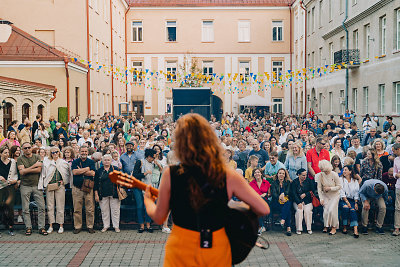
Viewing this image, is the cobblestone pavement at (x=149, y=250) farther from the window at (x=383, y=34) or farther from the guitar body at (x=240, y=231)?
the window at (x=383, y=34)

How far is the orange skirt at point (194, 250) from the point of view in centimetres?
347

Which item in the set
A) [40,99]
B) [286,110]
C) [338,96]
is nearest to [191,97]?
[40,99]

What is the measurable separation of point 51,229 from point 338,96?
91.4 feet

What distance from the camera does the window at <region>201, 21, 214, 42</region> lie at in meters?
49.5

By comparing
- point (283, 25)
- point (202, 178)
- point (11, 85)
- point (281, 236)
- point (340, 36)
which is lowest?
point (281, 236)

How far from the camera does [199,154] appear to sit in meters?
3.44

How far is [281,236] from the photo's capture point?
1049cm

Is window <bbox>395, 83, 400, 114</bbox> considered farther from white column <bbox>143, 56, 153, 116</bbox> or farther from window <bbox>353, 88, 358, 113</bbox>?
white column <bbox>143, 56, 153, 116</bbox>

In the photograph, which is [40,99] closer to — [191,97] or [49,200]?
[191,97]

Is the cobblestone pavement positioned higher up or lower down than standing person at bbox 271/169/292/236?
lower down

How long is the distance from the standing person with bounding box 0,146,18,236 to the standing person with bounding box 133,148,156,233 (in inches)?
98.3

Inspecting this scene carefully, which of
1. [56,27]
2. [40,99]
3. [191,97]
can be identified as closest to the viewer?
[40,99]

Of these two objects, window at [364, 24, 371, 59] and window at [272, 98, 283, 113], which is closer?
window at [364, 24, 371, 59]

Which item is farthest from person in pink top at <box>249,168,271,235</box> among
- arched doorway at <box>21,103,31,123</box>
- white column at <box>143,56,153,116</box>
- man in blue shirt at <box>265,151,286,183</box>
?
white column at <box>143,56,153,116</box>
